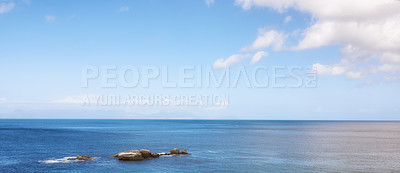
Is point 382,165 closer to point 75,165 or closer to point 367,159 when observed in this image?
point 367,159

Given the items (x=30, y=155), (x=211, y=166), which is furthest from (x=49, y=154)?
(x=211, y=166)

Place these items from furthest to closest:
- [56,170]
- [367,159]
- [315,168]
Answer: [367,159] < [315,168] < [56,170]

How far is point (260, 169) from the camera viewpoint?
186 ft

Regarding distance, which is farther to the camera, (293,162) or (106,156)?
(106,156)

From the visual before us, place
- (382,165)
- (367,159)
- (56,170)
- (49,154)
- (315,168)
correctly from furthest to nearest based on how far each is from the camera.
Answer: (49,154) → (367,159) → (382,165) → (315,168) → (56,170)

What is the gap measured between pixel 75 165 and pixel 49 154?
2090cm

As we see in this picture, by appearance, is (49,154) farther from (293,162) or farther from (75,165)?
(293,162)

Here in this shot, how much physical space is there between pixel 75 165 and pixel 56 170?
5.00 m

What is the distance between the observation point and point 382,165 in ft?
204

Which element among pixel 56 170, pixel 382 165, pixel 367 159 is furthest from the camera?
pixel 367 159

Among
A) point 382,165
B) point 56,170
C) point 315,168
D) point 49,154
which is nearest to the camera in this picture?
point 56,170

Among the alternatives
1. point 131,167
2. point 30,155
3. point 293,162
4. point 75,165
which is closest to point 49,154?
point 30,155

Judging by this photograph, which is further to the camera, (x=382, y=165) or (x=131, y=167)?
(x=382, y=165)

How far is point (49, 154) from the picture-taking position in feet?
246
